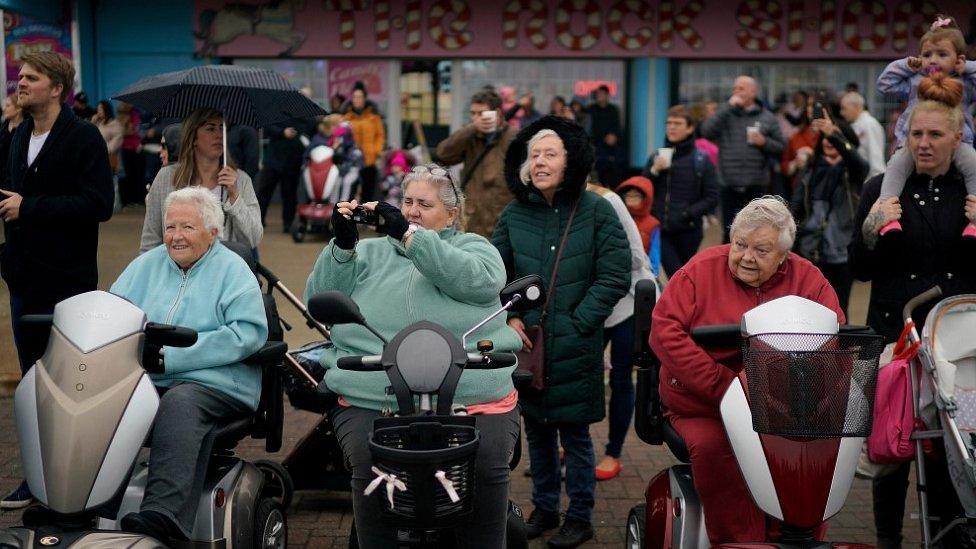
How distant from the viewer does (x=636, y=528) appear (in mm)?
4301

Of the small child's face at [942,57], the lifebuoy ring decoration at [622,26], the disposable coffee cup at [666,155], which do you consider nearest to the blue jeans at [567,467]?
the small child's face at [942,57]

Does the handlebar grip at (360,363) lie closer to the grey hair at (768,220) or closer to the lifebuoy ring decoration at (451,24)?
the grey hair at (768,220)

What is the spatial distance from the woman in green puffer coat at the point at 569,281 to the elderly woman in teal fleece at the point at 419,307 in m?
0.81

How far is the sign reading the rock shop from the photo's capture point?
57.6 ft

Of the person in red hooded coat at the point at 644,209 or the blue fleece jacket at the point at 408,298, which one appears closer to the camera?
the blue fleece jacket at the point at 408,298

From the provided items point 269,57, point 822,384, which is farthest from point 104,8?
point 822,384

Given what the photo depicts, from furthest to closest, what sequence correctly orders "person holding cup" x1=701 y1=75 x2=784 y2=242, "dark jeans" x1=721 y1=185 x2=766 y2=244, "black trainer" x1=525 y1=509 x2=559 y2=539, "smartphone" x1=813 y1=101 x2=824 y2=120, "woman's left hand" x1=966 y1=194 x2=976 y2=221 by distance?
"dark jeans" x1=721 y1=185 x2=766 y2=244, "person holding cup" x1=701 y1=75 x2=784 y2=242, "smartphone" x1=813 y1=101 x2=824 y2=120, "black trainer" x1=525 y1=509 x2=559 y2=539, "woman's left hand" x1=966 y1=194 x2=976 y2=221

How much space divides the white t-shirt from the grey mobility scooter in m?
1.52

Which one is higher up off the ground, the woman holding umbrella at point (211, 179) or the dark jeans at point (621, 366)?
the woman holding umbrella at point (211, 179)

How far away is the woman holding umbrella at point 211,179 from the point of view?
541 cm

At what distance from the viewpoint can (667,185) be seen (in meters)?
8.05

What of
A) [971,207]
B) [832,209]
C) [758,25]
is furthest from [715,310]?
[758,25]

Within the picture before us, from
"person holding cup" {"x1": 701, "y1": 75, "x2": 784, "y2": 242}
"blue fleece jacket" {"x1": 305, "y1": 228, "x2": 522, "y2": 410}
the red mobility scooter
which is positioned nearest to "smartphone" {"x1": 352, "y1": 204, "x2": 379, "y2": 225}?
"blue fleece jacket" {"x1": 305, "y1": 228, "x2": 522, "y2": 410}

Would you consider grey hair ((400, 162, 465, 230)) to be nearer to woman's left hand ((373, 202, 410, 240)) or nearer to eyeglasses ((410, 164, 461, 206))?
eyeglasses ((410, 164, 461, 206))
